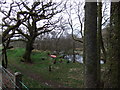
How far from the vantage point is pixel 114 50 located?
234 centimetres

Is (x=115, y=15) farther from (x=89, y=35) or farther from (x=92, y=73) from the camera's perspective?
(x=92, y=73)

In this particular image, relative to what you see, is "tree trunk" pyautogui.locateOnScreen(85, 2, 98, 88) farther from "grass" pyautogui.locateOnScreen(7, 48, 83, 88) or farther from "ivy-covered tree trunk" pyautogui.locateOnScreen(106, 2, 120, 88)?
"grass" pyautogui.locateOnScreen(7, 48, 83, 88)

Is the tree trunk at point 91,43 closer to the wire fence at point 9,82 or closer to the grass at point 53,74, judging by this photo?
the wire fence at point 9,82

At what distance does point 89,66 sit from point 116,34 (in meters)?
0.94

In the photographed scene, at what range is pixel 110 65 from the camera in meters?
2.38

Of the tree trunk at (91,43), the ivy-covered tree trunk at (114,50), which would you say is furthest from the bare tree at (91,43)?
the ivy-covered tree trunk at (114,50)

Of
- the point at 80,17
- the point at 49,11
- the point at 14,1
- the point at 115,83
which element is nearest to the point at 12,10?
the point at 14,1

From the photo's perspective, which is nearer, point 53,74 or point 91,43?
point 91,43

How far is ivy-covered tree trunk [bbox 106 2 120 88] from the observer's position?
88.9 inches

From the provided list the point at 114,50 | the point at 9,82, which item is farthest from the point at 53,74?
the point at 114,50

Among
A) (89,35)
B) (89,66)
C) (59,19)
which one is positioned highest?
(59,19)

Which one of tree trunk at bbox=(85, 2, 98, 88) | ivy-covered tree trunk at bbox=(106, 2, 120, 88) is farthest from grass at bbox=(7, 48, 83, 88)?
ivy-covered tree trunk at bbox=(106, 2, 120, 88)

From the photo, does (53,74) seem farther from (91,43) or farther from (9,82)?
(91,43)

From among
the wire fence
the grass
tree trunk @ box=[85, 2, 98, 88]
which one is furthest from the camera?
the grass
